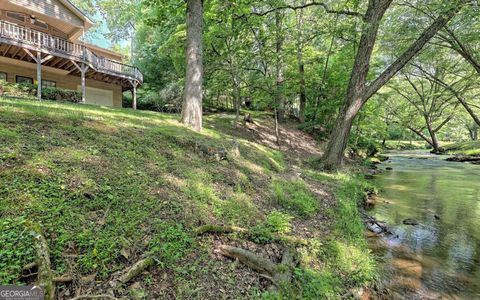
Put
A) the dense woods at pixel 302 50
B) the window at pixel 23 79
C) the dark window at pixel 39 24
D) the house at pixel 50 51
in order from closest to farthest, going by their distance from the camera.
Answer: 1. the dense woods at pixel 302 50
2. the house at pixel 50 51
3. the window at pixel 23 79
4. the dark window at pixel 39 24

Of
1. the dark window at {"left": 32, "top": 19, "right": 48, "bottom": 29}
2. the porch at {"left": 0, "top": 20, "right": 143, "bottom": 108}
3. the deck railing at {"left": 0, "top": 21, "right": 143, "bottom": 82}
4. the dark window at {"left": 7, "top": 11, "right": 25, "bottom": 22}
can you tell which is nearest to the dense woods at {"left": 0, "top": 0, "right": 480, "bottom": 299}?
the porch at {"left": 0, "top": 20, "right": 143, "bottom": 108}

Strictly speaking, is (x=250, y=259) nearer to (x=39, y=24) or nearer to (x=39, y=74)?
(x=39, y=74)

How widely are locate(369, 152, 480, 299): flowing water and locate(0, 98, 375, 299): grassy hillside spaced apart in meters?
0.67

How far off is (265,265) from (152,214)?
1.51 metres

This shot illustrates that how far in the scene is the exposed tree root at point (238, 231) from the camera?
3.34 m

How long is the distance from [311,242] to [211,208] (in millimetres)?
1639

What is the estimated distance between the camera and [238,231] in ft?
11.8

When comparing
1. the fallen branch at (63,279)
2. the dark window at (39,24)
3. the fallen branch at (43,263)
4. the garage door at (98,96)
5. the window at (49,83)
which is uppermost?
the dark window at (39,24)

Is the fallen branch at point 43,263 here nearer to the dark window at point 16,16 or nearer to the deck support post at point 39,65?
the deck support post at point 39,65

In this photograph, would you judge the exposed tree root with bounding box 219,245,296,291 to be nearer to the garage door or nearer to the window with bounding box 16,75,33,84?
the window with bounding box 16,75,33,84

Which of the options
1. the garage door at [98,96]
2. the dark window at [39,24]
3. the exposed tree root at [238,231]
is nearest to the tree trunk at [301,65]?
the exposed tree root at [238,231]

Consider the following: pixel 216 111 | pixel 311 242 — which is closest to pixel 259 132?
pixel 216 111

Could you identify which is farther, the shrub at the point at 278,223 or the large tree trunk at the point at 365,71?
the large tree trunk at the point at 365,71

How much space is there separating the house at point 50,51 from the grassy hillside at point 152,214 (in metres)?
9.86
